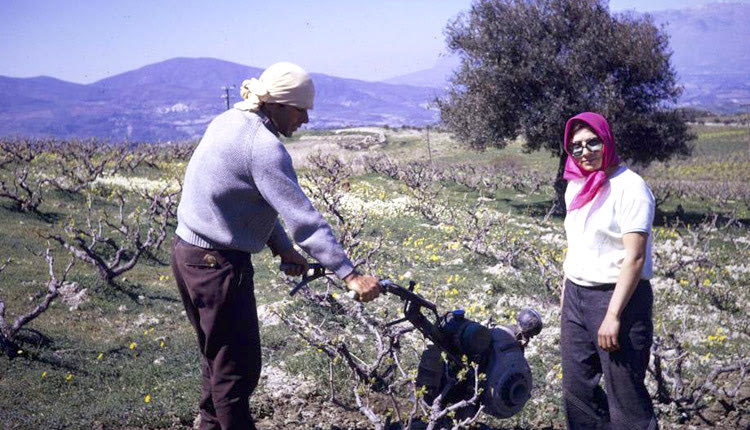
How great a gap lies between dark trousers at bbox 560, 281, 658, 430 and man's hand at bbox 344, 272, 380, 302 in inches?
49.1

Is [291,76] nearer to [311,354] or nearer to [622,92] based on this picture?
[311,354]

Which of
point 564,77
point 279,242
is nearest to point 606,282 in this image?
point 279,242

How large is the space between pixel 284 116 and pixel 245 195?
464 millimetres

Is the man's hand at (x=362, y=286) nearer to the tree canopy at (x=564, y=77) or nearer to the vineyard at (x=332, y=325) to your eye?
the vineyard at (x=332, y=325)

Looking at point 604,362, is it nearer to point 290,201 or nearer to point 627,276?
point 627,276

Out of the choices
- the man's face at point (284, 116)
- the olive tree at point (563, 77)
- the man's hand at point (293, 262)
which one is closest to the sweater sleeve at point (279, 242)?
the man's hand at point (293, 262)

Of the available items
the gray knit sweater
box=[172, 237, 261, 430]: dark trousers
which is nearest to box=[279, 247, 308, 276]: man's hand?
box=[172, 237, 261, 430]: dark trousers

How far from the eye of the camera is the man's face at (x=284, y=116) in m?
3.15

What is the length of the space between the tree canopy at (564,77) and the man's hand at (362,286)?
15.2 meters

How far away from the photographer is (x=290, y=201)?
2.97 meters

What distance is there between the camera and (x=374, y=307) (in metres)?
7.52

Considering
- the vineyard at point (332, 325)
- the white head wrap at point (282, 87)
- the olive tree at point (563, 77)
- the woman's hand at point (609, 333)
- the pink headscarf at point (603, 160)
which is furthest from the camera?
the olive tree at point (563, 77)

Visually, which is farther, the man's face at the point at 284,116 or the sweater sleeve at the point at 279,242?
the sweater sleeve at the point at 279,242

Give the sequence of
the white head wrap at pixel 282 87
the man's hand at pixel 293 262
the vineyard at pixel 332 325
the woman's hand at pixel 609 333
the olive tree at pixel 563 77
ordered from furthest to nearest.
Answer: the olive tree at pixel 563 77, the vineyard at pixel 332 325, the man's hand at pixel 293 262, the woman's hand at pixel 609 333, the white head wrap at pixel 282 87
